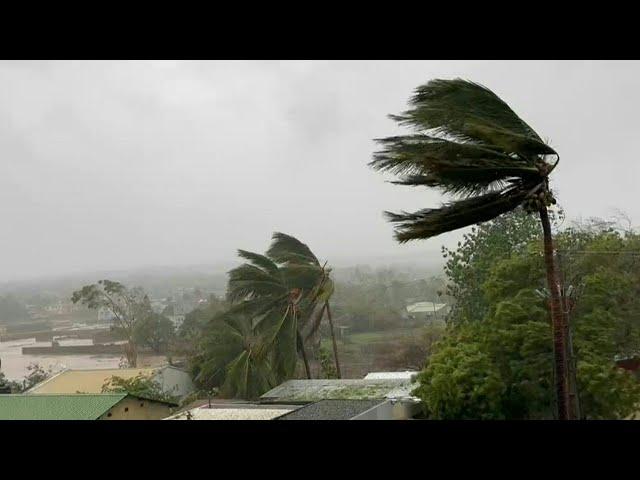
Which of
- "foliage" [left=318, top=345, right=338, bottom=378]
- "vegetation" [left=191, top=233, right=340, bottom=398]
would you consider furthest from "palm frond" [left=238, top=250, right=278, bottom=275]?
"foliage" [left=318, top=345, right=338, bottom=378]

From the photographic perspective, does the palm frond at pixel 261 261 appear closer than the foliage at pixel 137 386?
No

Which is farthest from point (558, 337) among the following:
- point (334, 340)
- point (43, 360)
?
point (43, 360)

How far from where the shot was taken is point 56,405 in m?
5.15

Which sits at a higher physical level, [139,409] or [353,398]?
[139,409]

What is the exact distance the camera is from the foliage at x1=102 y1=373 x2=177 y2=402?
790 cm

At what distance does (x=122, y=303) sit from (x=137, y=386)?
139cm

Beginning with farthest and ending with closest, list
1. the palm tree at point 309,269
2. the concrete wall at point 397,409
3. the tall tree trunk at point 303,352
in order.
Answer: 1. the tall tree trunk at point 303,352
2. the palm tree at point 309,269
3. the concrete wall at point 397,409

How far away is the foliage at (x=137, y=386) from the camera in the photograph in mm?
7902

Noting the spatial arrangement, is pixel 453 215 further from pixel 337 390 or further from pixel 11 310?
pixel 11 310

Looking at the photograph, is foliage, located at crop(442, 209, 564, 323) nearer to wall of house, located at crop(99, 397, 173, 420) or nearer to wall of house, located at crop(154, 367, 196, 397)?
wall of house, located at crop(99, 397, 173, 420)

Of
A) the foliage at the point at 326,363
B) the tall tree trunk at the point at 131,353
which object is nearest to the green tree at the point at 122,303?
the tall tree trunk at the point at 131,353

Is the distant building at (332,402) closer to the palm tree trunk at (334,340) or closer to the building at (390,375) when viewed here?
the building at (390,375)

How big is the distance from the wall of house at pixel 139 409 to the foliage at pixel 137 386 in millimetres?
1088
